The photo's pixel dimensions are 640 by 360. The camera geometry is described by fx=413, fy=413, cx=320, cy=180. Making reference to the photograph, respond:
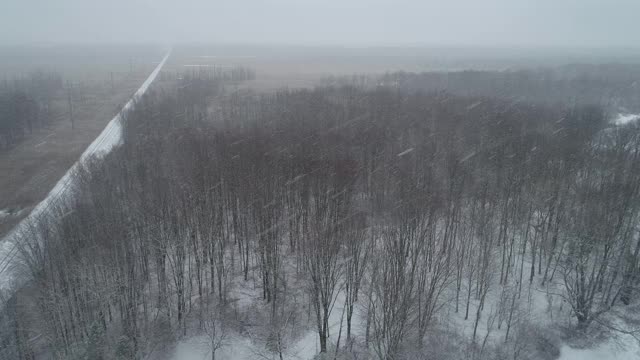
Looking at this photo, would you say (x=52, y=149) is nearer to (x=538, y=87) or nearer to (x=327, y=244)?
(x=327, y=244)

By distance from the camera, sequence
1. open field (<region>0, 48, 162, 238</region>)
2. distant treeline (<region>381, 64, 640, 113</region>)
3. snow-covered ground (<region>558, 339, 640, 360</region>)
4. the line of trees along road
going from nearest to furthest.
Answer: the line of trees along road → snow-covered ground (<region>558, 339, 640, 360</region>) → open field (<region>0, 48, 162, 238</region>) → distant treeline (<region>381, 64, 640, 113</region>)

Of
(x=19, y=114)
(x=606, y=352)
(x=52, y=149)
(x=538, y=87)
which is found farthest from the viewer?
(x=538, y=87)

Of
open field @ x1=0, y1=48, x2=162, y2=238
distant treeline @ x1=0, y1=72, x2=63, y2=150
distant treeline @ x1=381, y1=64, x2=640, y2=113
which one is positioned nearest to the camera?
open field @ x1=0, y1=48, x2=162, y2=238

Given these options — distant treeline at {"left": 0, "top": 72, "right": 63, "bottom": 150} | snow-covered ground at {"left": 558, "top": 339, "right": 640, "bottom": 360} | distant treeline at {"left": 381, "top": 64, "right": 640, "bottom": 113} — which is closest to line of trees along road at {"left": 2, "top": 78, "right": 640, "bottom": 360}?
snow-covered ground at {"left": 558, "top": 339, "right": 640, "bottom": 360}

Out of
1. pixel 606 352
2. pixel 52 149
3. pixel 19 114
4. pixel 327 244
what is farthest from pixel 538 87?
pixel 19 114

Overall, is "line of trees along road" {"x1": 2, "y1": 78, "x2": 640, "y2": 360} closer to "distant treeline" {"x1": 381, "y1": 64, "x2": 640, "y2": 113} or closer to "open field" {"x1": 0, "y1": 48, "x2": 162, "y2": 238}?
"open field" {"x1": 0, "y1": 48, "x2": 162, "y2": 238}

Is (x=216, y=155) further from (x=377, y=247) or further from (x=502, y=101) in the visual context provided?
(x=502, y=101)

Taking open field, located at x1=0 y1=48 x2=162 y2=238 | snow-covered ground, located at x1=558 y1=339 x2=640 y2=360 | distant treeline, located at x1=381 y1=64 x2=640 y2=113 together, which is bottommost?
snow-covered ground, located at x1=558 y1=339 x2=640 y2=360

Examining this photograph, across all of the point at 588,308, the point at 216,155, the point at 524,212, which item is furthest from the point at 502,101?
the point at 216,155
